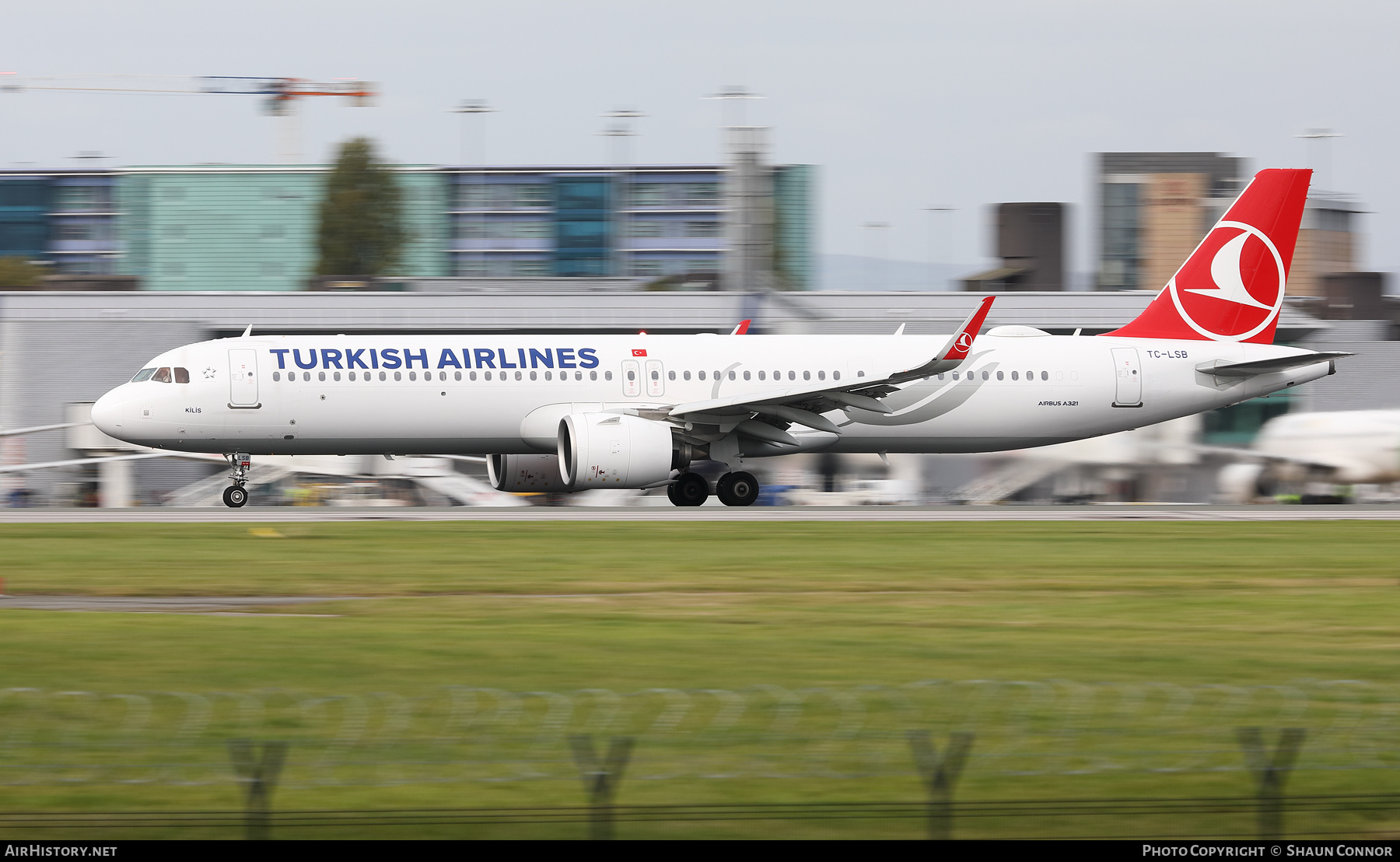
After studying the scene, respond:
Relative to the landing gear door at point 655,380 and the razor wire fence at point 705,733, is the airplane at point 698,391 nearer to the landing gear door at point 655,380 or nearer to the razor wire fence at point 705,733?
the landing gear door at point 655,380

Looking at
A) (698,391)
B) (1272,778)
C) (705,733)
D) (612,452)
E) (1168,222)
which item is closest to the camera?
(1272,778)

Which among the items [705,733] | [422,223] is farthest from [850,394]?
[422,223]

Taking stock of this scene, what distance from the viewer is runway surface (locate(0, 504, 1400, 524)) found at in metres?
29.5

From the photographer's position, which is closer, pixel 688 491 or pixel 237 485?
pixel 237 485

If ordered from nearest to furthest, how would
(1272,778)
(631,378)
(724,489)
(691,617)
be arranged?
(1272,778), (691,617), (631,378), (724,489)

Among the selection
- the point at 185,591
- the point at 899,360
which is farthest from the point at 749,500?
the point at 185,591

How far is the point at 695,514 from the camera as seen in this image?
1211 inches

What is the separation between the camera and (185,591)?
17.6m

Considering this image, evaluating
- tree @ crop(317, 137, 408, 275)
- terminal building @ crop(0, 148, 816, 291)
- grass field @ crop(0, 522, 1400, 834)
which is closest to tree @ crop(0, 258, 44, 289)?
terminal building @ crop(0, 148, 816, 291)

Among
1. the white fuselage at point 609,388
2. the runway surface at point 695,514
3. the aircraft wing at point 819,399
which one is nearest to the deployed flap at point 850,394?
the aircraft wing at point 819,399

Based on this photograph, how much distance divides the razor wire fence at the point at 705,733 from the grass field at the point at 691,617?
0.23 metres

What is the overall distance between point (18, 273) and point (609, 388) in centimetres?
9389

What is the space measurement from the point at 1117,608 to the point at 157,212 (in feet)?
387

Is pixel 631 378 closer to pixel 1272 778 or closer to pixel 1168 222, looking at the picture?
pixel 1272 778
